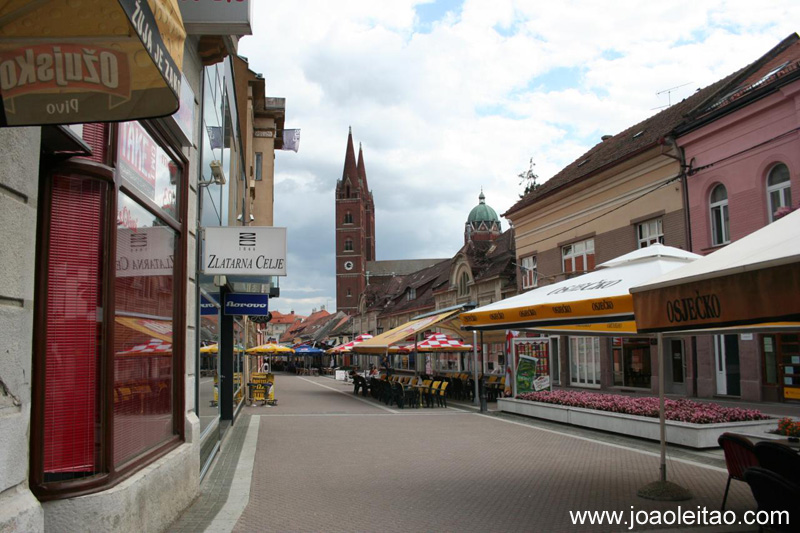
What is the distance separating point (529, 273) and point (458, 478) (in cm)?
2561

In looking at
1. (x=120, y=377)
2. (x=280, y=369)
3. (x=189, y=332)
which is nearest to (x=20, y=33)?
(x=120, y=377)

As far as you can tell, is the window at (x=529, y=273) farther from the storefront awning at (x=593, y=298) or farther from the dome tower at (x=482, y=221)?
the dome tower at (x=482, y=221)

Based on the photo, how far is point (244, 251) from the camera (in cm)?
913

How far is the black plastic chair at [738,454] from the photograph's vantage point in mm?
6602

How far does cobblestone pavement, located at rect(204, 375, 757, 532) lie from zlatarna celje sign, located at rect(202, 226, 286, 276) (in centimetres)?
290

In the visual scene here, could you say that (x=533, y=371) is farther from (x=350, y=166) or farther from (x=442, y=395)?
(x=350, y=166)

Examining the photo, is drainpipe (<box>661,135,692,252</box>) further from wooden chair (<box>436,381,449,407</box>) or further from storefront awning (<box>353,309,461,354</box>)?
wooden chair (<box>436,381,449,407</box>)

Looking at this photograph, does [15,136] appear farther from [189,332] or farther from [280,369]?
[280,369]

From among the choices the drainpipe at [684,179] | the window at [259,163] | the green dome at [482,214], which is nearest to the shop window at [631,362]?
the drainpipe at [684,179]

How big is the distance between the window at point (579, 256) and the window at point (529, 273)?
2.69 metres

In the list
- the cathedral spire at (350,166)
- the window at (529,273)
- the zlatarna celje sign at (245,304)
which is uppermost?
the cathedral spire at (350,166)

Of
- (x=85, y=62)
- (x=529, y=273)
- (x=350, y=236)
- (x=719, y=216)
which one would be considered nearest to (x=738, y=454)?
(x=85, y=62)

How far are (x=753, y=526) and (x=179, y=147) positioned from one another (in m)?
7.05

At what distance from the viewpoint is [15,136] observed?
13.3 ft
